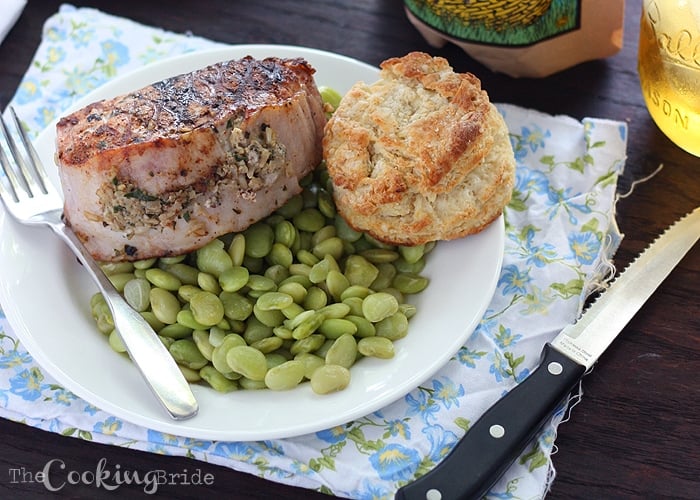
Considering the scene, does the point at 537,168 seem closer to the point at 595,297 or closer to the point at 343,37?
the point at 595,297

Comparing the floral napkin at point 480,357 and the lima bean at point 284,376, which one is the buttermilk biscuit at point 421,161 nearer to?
the floral napkin at point 480,357

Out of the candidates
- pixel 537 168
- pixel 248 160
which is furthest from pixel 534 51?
pixel 248 160

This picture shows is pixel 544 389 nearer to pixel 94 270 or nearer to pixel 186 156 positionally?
pixel 186 156

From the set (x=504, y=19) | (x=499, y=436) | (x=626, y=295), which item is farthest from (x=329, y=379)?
(x=504, y=19)

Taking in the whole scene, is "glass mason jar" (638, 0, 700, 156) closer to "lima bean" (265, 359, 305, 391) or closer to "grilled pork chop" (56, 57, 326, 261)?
"grilled pork chop" (56, 57, 326, 261)

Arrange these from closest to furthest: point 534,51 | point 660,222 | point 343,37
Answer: point 660,222 → point 534,51 → point 343,37
